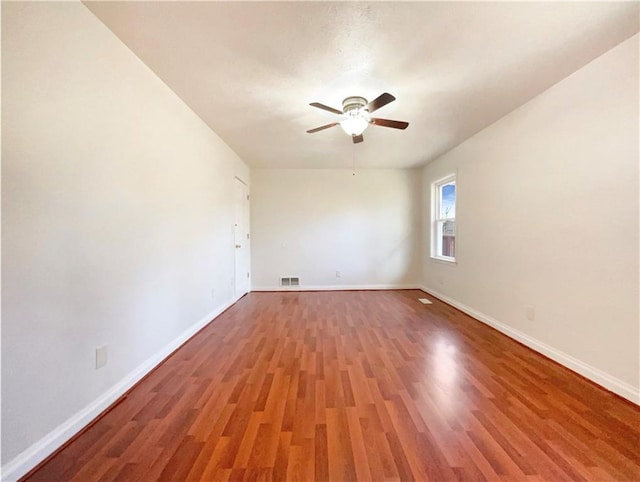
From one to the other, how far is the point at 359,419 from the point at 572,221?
7.72ft

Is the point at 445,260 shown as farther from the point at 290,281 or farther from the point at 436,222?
the point at 290,281

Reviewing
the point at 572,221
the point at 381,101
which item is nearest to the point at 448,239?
the point at 572,221

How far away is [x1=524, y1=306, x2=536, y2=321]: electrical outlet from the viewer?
2.59 metres

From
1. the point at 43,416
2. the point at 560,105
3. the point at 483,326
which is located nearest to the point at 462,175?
the point at 560,105

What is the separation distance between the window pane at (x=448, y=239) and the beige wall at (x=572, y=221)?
107cm

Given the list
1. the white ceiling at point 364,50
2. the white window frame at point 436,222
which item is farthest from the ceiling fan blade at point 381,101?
the white window frame at point 436,222

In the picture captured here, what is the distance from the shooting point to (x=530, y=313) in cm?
263

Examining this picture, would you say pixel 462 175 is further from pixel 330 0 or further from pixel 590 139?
pixel 330 0

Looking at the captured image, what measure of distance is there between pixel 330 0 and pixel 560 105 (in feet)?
7.28

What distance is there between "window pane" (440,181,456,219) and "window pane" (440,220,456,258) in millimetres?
157

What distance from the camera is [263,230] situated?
211 inches

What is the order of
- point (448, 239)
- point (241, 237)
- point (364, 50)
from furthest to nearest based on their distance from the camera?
point (241, 237) → point (448, 239) → point (364, 50)

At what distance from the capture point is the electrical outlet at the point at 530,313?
2.59 m

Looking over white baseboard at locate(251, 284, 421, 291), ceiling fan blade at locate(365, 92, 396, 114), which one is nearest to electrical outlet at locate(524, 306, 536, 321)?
ceiling fan blade at locate(365, 92, 396, 114)
